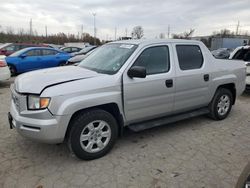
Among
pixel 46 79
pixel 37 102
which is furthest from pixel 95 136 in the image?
pixel 46 79

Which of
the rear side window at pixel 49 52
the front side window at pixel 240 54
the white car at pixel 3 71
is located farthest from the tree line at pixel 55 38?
the front side window at pixel 240 54

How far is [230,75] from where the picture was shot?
16.5 ft

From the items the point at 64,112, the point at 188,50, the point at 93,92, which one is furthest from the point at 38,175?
the point at 188,50

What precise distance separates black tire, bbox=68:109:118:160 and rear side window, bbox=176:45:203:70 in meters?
1.71

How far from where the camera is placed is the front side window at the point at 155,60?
12.4ft

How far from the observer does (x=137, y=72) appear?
11.0 feet

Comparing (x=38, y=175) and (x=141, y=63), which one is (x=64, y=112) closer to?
(x=38, y=175)

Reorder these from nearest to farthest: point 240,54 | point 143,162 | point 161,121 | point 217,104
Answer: point 143,162 < point 161,121 < point 217,104 < point 240,54

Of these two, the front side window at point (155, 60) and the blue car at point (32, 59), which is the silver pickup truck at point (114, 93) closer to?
the front side window at point (155, 60)

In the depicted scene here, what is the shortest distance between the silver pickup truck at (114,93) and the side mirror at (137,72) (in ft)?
0.05

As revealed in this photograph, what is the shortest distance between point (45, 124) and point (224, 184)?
2396 mm

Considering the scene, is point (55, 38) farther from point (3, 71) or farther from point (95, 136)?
point (95, 136)

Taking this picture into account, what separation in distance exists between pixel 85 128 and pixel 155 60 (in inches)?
65.2

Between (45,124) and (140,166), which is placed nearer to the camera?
(45,124)
